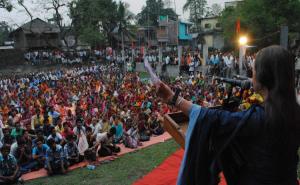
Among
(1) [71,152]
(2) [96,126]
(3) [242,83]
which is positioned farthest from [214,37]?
(3) [242,83]

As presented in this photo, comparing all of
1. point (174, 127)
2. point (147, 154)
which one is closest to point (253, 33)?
point (147, 154)

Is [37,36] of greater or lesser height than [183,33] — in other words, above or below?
below

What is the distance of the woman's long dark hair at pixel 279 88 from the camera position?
A: 4.87ft

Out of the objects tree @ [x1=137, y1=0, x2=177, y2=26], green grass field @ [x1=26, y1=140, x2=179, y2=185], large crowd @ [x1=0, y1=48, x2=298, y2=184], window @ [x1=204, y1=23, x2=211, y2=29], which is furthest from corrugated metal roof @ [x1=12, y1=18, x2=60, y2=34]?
green grass field @ [x1=26, y1=140, x2=179, y2=185]

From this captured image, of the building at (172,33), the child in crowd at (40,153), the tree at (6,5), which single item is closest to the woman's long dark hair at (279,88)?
the child in crowd at (40,153)

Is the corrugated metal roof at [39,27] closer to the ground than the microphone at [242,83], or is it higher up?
higher up

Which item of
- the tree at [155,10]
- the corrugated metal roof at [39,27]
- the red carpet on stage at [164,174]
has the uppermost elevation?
the tree at [155,10]

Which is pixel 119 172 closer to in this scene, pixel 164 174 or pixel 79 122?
pixel 164 174

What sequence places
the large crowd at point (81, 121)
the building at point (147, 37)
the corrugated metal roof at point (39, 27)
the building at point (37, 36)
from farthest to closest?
the building at point (147, 37) < the corrugated metal roof at point (39, 27) < the building at point (37, 36) < the large crowd at point (81, 121)

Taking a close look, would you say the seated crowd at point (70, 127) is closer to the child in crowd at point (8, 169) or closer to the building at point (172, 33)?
the child in crowd at point (8, 169)

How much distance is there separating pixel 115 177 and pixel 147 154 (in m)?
1.69

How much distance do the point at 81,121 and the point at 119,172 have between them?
270 centimetres

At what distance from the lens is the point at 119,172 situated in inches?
285

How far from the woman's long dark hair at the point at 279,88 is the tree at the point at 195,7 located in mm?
58986
